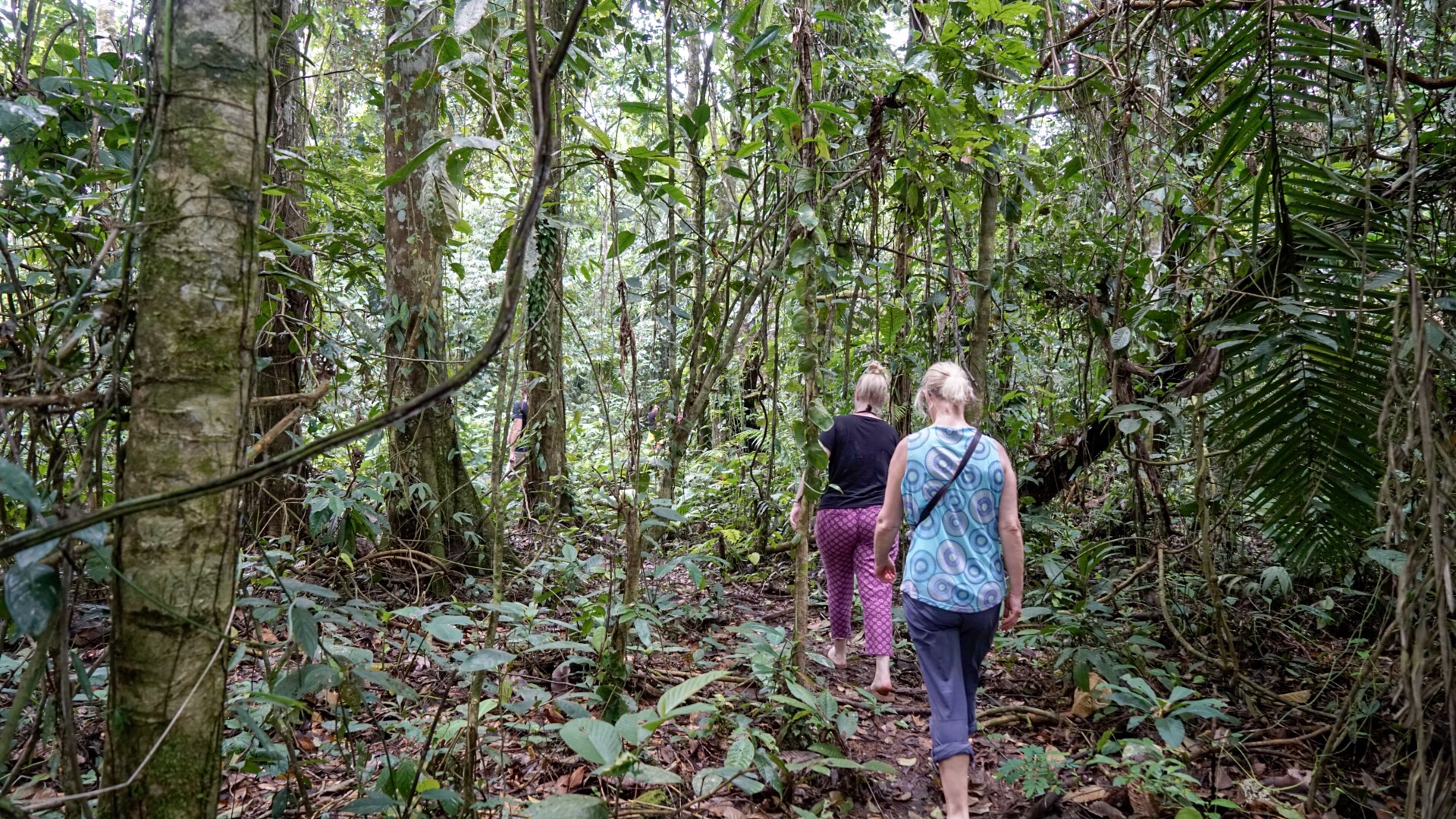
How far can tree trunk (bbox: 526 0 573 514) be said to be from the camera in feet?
7.97

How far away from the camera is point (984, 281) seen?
415 centimetres

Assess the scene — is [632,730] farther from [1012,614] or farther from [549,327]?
[1012,614]

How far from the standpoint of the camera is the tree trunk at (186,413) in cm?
116

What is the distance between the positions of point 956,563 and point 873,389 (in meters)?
1.45

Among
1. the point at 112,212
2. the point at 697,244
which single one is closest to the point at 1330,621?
the point at 697,244

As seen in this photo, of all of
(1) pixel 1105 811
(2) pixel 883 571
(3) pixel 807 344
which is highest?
(3) pixel 807 344

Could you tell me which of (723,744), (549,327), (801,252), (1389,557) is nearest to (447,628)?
(549,327)

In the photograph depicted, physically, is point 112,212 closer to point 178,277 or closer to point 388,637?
point 178,277

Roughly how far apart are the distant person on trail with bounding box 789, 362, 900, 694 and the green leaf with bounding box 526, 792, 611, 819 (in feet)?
7.72

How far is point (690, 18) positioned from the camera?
4805mm

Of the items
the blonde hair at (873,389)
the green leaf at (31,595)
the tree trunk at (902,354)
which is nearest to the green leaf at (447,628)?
the green leaf at (31,595)

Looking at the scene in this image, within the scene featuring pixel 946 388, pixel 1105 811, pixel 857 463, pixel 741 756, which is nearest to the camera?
pixel 741 756

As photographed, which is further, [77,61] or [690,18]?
[690,18]

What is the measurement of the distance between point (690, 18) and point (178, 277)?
4313 mm
